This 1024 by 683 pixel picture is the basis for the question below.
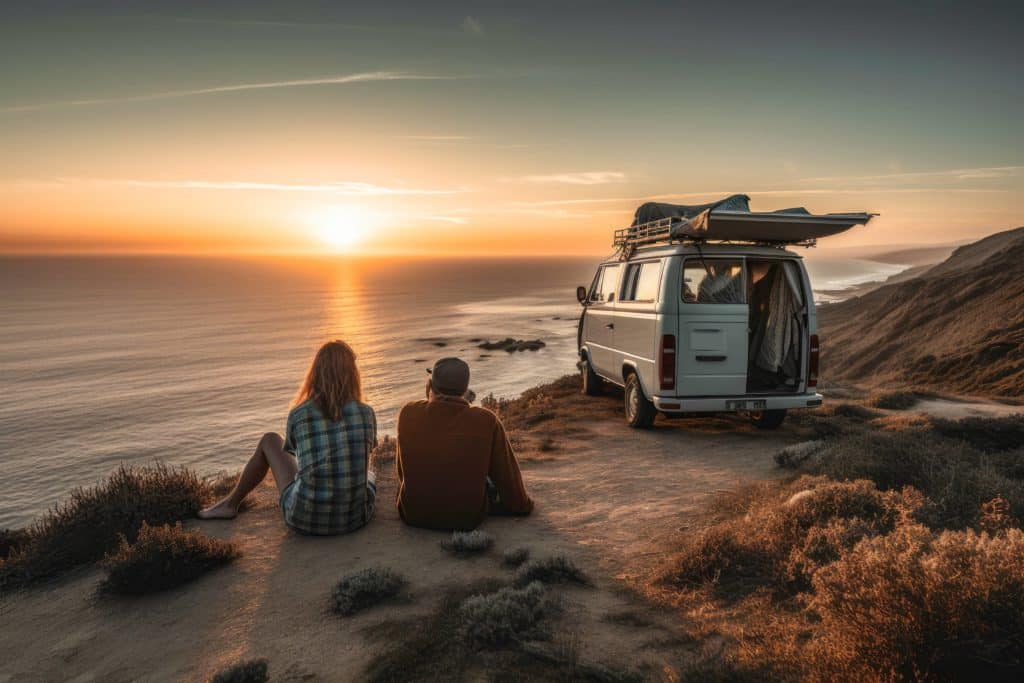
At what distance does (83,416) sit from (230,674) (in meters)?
28.5

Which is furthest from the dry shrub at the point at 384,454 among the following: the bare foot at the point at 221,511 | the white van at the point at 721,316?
the white van at the point at 721,316

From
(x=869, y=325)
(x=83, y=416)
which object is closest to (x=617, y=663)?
(x=83, y=416)

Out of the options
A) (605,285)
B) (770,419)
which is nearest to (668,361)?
(770,419)

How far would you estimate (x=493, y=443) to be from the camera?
5.23m

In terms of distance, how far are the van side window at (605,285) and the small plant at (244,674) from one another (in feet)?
25.9

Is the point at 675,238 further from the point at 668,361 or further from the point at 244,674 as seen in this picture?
the point at 244,674

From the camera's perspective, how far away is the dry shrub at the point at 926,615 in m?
2.37

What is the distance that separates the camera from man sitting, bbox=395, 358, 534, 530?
16.8ft

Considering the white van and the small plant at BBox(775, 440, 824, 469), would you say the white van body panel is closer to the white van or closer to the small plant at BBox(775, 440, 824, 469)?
the white van

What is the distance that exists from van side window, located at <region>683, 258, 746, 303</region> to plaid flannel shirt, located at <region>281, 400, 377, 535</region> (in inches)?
199

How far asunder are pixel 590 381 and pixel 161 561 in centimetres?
890

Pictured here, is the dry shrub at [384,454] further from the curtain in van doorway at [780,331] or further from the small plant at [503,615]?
the curtain in van doorway at [780,331]

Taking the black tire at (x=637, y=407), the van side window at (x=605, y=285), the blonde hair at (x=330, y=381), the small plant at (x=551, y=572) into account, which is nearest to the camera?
the small plant at (x=551, y=572)

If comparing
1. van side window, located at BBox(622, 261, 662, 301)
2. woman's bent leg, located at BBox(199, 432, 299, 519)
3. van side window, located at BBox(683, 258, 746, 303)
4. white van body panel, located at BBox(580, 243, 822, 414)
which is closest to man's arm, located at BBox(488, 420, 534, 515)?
woman's bent leg, located at BBox(199, 432, 299, 519)
